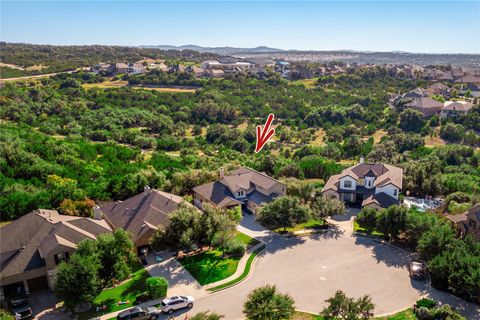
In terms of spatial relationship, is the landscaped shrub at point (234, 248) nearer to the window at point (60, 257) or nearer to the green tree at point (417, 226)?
the window at point (60, 257)

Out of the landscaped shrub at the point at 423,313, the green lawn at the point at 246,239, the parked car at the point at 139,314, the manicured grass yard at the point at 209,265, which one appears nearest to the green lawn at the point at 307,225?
the green lawn at the point at 246,239

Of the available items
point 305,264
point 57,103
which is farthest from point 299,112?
point 305,264

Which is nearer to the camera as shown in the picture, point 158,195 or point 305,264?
point 305,264

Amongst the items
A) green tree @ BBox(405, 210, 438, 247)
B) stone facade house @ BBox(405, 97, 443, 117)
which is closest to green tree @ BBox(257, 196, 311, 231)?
green tree @ BBox(405, 210, 438, 247)

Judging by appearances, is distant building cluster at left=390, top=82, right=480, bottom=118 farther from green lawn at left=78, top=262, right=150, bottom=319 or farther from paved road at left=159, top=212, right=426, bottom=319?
green lawn at left=78, top=262, right=150, bottom=319

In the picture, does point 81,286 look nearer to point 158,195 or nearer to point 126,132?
point 158,195
